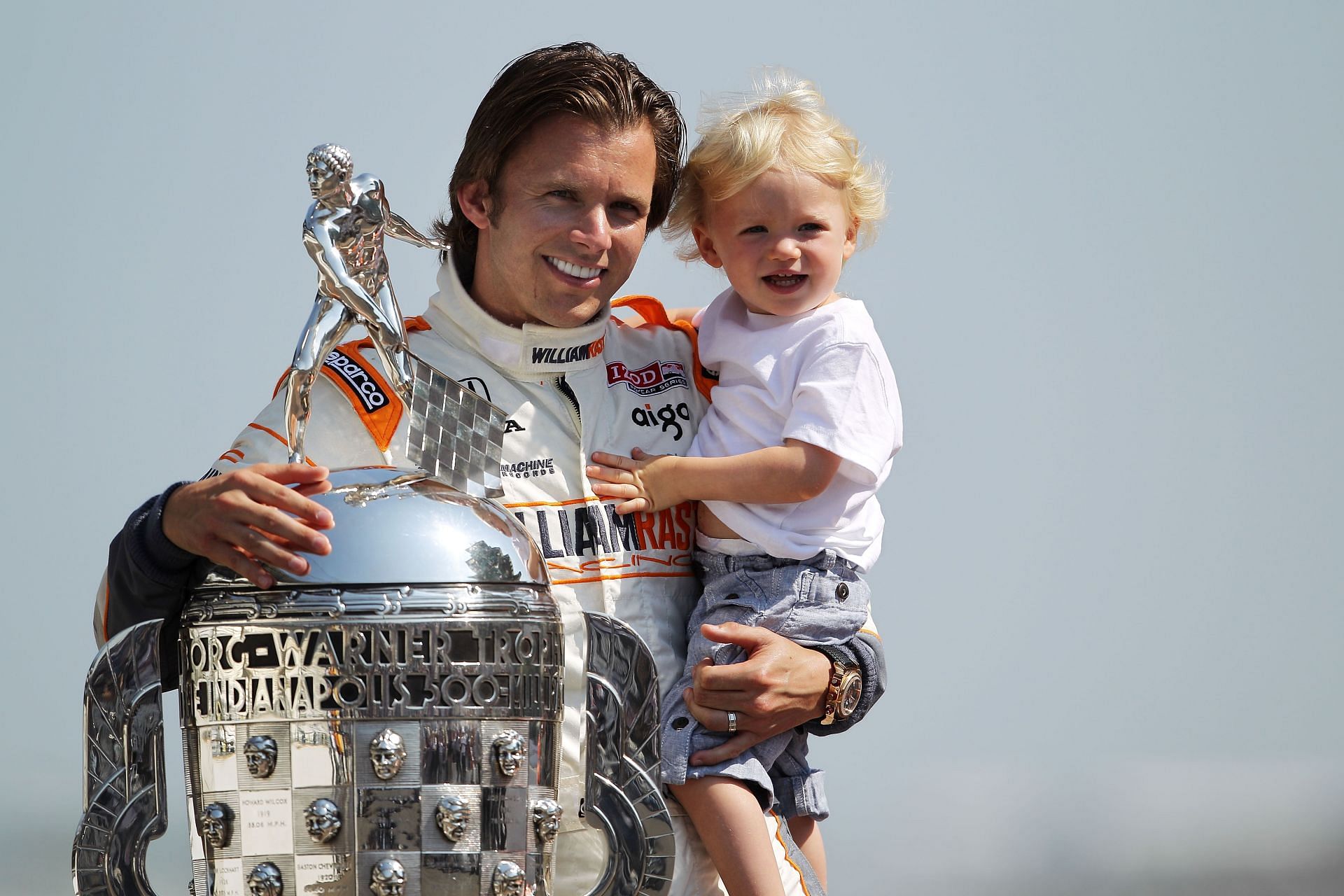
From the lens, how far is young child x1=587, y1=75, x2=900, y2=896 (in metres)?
2.72

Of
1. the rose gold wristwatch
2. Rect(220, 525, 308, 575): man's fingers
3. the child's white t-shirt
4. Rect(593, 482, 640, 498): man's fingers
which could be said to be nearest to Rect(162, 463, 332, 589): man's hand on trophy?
Rect(220, 525, 308, 575): man's fingers

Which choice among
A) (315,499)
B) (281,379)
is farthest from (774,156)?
(315,499)

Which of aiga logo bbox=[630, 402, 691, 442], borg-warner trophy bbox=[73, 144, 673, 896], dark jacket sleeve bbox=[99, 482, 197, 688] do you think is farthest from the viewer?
aiga logo bbox=[630, 402, 691, 442]

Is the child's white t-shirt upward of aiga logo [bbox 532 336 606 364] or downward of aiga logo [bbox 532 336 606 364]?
downward

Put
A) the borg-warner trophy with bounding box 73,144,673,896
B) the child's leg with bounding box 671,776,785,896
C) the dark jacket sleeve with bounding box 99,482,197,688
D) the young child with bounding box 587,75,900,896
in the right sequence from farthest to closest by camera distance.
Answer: the young child with bounding box 587,75,900,896
the child's leg with bounding box 671,776,785,896
the dark jacket sleeve with bounding box 99,482,197,688
the borg-warner trophy with bounding box 73,144,673,896

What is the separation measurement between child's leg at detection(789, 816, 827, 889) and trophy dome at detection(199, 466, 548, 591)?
103 cm

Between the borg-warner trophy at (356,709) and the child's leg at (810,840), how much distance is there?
0.76 m

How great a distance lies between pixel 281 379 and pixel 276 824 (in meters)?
0.98

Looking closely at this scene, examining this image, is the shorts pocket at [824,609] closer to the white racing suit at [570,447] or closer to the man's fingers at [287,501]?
the white racing suit at [570,447]

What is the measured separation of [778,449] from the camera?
8.96 feet

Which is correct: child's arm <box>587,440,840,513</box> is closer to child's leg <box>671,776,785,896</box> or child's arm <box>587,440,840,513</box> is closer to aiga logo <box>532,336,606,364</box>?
aiga logo <box>532,336,606,364</box>

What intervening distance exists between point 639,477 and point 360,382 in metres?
0.53

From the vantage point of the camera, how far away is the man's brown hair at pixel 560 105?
2.77m

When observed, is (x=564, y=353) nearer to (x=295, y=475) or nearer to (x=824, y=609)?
(x=824, y=609)
